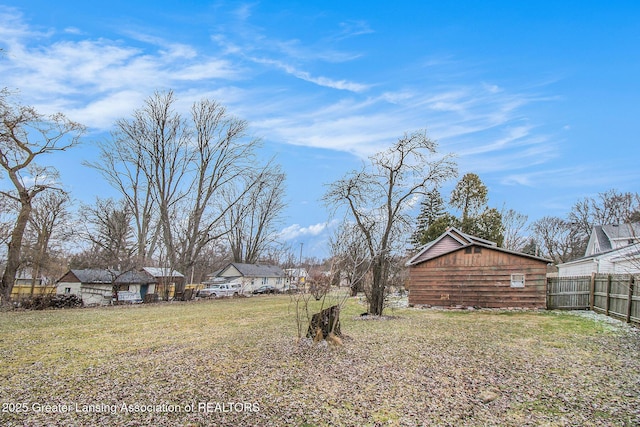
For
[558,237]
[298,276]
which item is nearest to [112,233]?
[298,276]

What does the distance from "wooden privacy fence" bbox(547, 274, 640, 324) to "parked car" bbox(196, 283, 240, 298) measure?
25.1 meters

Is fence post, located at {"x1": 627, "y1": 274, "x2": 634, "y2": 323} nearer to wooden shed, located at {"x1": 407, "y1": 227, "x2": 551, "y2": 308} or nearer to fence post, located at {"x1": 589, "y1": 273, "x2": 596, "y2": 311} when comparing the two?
fence post, located at {"x1": 589, "y1": 273, "x2": 596, "y2": 311}

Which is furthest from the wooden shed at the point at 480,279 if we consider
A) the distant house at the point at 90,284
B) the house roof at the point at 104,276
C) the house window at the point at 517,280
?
the house roof at the point at 104,276

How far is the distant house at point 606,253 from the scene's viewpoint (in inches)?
786

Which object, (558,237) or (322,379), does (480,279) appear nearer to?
(322,379)

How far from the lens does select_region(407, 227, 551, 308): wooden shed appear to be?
1725 centimetres

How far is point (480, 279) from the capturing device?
18094 mm

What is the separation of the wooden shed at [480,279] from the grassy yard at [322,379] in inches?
287

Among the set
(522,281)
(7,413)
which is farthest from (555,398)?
(522,281)

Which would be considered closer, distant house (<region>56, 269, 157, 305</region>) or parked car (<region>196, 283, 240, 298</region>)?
distant house (<region>56, 269, 157, 305</region>)

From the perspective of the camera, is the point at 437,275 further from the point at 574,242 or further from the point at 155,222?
the point at 574,242

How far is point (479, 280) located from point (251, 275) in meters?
32.6

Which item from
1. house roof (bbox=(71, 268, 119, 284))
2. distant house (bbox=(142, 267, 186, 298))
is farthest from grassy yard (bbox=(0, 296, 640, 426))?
house roof (bbox=(71, 268, 119, 284))

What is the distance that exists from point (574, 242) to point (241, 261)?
41.0m
